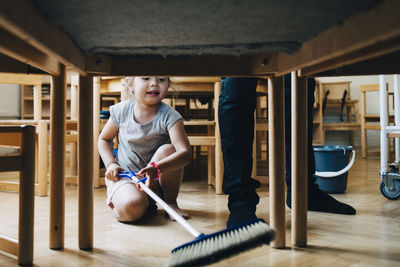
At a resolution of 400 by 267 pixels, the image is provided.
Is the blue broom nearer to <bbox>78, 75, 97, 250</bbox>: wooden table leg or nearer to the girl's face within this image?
<bbox>78, 75, 97, 250</bbox>: wooden table leg

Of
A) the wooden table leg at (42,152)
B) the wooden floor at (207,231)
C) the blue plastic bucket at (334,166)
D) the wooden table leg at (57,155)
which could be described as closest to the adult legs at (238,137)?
the wooden floor at (207,231)

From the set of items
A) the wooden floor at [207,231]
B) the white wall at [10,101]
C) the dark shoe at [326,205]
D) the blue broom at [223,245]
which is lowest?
the wooden floor at [207,231]

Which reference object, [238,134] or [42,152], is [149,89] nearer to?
[238,134]

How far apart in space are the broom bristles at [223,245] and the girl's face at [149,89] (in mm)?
784

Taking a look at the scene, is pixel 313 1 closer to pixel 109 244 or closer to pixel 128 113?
pixel 109 244

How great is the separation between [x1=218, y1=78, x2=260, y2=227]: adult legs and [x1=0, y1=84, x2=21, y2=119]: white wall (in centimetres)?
419

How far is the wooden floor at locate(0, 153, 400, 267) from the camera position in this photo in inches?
31.5

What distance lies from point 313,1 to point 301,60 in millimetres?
231

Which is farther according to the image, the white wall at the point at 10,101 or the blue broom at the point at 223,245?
the white wall at the point at 10,101

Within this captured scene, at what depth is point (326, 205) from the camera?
1304mm

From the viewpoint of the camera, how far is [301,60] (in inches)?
26.9

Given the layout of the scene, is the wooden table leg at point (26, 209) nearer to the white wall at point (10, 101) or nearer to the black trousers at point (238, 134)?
the black trousers at point (238, 134)

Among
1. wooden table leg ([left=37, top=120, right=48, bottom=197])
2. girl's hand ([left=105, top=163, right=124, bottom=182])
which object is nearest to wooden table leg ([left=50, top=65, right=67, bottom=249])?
girl's hand ([left=105, top=163, right=124, bottom=182])

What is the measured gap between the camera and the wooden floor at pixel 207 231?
80 centimetres
